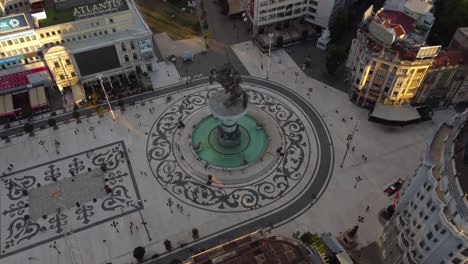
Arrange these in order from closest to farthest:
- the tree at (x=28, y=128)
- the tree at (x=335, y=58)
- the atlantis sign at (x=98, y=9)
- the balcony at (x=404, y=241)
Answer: the balcony at (x=404, y=241), the tree at (x=28, y=128), the atlantis sign at (x=98, y=9), the tree at (x=335, y=58)

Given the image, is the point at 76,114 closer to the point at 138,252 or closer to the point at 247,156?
the point at 138,252

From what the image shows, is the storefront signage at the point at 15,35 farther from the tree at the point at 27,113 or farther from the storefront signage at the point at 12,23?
the tree at the point at 27,113

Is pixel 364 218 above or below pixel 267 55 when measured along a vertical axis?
below

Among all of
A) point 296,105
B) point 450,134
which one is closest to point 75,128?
point 296,105

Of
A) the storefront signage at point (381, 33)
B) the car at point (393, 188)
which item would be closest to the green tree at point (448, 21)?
the storefront signage at point (381, 33)

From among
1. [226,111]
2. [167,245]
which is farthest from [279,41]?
[167,245]

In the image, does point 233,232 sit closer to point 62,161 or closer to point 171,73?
point 62,161
